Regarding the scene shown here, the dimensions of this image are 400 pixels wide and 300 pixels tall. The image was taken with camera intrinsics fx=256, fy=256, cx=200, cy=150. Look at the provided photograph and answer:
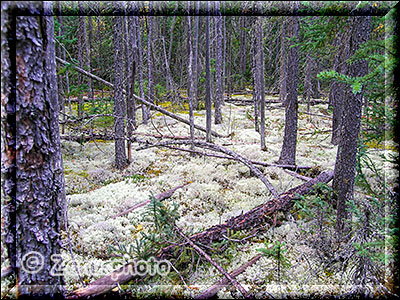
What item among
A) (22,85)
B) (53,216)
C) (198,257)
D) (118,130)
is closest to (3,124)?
(22,85)

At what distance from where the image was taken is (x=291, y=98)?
7922 millimetres

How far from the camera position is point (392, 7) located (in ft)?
8.30

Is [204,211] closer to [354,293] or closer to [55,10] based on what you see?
[354,293]

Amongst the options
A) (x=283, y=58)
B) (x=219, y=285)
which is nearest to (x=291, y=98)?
(x=219, y=285)

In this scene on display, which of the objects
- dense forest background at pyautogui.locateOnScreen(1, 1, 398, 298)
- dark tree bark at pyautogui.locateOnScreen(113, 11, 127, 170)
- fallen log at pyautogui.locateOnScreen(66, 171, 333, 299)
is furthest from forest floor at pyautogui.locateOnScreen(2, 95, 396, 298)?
dark tree bark at pyautogui.locateOnScreen(113, 11, 127, 170)

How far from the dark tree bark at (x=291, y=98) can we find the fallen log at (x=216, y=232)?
200 cm

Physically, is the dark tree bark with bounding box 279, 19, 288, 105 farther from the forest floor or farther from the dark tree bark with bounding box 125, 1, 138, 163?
the dark tree bark with bounding box 125, 1, 138, 163

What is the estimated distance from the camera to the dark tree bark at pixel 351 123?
3.79 m

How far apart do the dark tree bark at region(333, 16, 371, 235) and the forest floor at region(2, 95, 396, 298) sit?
1.03ft

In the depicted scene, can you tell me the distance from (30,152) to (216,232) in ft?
9.19

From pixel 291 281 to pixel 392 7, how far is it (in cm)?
329

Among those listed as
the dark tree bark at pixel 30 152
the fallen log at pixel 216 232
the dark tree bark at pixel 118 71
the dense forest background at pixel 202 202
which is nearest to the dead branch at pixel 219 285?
the dense forest background at pixel 202 202

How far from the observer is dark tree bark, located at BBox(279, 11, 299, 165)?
764 cm

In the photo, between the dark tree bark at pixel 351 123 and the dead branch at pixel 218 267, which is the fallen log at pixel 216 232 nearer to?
the dead branch at pixel 218 267
